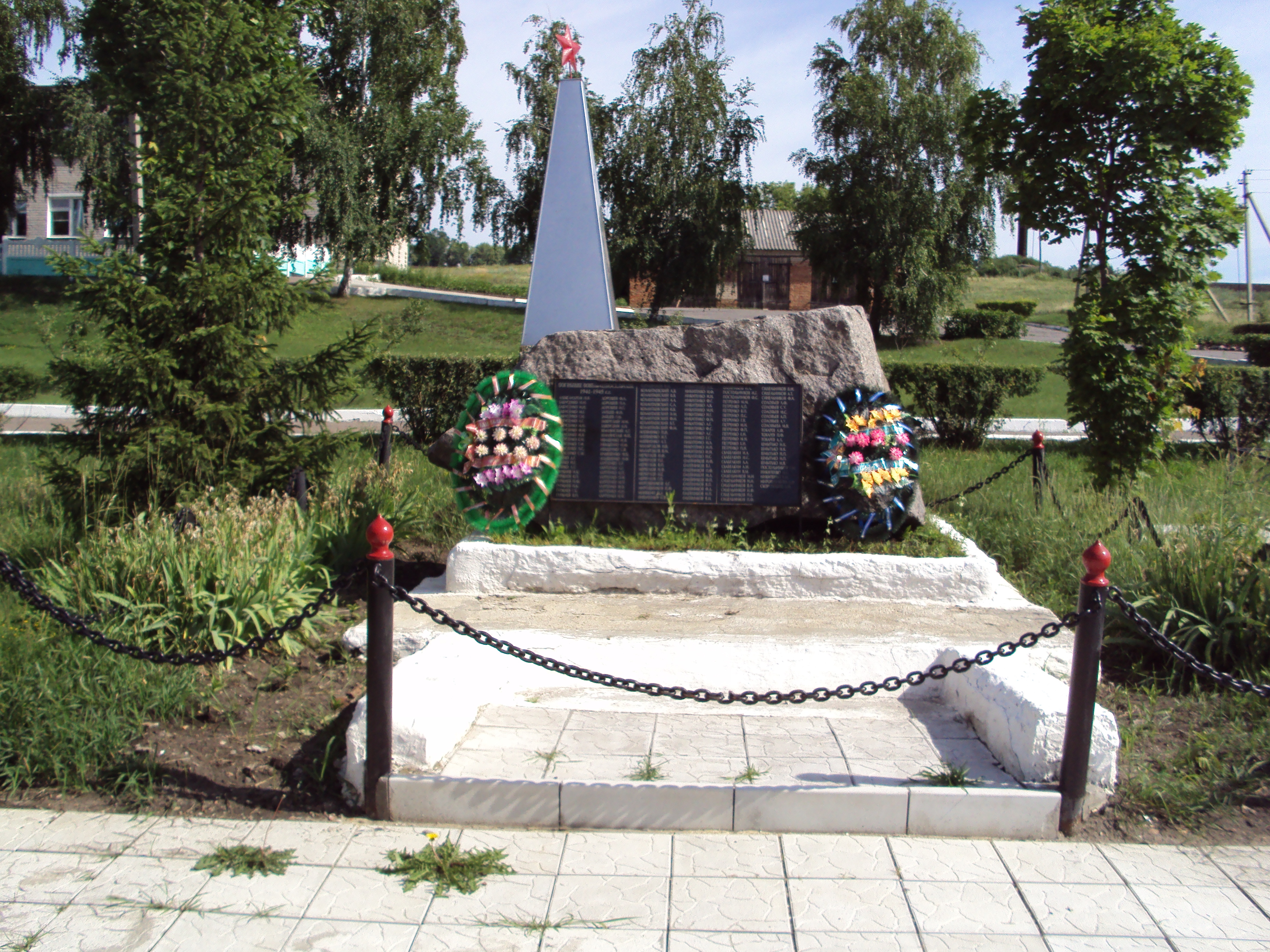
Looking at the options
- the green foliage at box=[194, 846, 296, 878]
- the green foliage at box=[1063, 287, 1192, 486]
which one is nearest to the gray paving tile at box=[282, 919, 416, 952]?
the green foliage at box=[194, 846, 296, 878]

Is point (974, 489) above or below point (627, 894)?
above

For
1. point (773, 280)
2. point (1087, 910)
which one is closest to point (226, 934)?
point (1087, 910)

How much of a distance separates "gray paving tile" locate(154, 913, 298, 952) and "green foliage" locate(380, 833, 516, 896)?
0.39 m

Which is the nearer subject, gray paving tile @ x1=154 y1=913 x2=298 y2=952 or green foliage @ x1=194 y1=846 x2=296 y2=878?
gray paving tile @ x1=154 y1=913 x2=298 y2=952

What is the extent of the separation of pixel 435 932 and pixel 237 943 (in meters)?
0.58

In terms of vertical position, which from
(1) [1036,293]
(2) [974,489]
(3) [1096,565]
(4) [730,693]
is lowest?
(4) [730,693]

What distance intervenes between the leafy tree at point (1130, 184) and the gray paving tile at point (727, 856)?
6175 mm

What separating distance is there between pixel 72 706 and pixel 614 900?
2.51m

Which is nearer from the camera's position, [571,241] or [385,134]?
[571,241]

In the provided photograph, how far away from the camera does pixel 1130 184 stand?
881 centimetres

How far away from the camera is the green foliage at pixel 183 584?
472 cm

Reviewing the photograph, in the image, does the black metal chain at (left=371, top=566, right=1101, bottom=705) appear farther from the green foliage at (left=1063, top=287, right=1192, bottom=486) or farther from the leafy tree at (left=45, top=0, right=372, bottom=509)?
the green foliage at (left=1063, top=287, right=1192, bottom=486)

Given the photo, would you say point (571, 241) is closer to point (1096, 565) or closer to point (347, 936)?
point (1096, 565)

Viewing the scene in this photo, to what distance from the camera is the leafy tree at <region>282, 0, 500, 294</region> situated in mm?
26578
